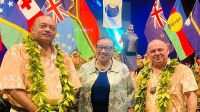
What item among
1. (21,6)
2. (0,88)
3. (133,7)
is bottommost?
(0,88)

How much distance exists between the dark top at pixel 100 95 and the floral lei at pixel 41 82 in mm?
Answer: 339

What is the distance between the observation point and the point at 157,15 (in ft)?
20.9

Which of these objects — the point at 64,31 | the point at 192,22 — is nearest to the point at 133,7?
the point at 192,22

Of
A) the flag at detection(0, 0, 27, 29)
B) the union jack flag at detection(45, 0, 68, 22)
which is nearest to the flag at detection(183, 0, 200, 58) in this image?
the union jack flag at detection(45, 0, 68, 22)

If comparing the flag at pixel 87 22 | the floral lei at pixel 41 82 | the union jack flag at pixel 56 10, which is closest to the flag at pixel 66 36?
the union jack flag at pixel 56 10

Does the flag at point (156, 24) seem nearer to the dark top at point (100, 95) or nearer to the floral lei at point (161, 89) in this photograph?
the floral lei at point (161, 89)

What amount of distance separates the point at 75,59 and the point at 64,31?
0.49 meters

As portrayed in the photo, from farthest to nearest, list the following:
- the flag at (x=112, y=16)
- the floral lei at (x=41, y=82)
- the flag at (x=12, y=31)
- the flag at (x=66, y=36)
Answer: the flag at (x=112, y=16) < the flag at (x=66, y=36) < the flag at (x=12, y=31) < the floral lei at (x=41, y=82)

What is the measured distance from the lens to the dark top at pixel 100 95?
3500 millimetres

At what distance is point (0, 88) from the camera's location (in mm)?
2857

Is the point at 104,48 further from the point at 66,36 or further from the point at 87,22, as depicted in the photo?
the point at 87,22

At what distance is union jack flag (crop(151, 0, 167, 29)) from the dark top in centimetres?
309

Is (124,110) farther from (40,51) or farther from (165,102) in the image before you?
(40,51)

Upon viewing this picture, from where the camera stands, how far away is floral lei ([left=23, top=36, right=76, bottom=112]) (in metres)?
2.95
